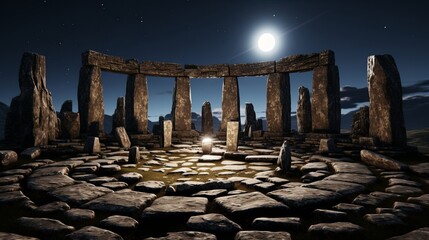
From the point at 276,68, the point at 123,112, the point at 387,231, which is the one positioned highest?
the point at 276,68

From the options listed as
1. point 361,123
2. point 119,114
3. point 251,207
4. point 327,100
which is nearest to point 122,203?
point 251,207

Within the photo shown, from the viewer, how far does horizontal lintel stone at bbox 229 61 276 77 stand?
41.4ft

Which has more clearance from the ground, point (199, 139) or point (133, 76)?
point (133, 76)

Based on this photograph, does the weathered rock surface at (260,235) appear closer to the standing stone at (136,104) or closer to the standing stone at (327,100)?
the standing stone at (327,100)

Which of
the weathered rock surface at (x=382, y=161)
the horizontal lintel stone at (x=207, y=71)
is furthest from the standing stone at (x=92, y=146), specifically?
the weathered rock surface at (x=382, y=161)

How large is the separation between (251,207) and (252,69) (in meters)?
10.8

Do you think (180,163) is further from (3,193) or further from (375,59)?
(375,59)

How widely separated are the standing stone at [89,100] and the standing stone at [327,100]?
335 inches

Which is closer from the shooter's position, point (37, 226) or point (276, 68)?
point (37, 226)

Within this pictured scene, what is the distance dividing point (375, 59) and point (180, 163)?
19.7 ft

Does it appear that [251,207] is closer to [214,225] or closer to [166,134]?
[214,225]

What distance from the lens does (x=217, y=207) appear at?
3242 millimetres

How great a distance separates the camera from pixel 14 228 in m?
2.57

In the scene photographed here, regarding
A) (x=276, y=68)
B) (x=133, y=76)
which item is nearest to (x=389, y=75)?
(x=276, y=68)
